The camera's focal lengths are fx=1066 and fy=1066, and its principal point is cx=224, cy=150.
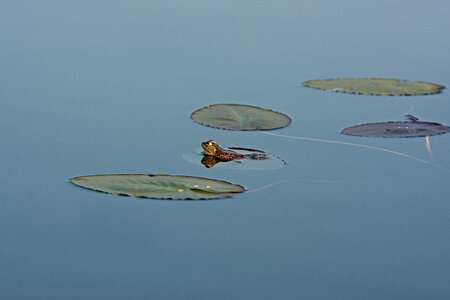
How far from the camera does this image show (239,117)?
573 centimetres

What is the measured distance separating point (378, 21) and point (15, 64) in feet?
10.8

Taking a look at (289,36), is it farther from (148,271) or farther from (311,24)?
(148,271)

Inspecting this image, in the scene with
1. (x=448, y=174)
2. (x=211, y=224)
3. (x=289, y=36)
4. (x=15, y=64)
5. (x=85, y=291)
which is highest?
(x=289, y=36)

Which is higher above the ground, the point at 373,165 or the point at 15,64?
A: the point at 15,64

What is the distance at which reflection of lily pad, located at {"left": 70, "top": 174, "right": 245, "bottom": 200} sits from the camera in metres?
4.50

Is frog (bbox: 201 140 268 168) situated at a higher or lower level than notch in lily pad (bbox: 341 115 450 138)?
lower

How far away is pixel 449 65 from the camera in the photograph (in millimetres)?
7289

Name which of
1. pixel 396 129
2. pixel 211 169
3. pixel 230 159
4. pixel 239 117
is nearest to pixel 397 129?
pixel 396 129

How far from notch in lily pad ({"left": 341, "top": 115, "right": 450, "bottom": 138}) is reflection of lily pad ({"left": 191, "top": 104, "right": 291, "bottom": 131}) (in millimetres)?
379

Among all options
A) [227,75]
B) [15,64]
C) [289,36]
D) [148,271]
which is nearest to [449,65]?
[289,36]

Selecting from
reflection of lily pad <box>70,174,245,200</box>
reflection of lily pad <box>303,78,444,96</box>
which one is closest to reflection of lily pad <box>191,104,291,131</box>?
reflection of lily pad <box>303,78,444,96</box>

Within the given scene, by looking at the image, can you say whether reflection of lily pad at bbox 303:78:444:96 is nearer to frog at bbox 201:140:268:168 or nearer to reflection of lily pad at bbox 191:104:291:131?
reflection of lily pad at bbox 191:104:291:131

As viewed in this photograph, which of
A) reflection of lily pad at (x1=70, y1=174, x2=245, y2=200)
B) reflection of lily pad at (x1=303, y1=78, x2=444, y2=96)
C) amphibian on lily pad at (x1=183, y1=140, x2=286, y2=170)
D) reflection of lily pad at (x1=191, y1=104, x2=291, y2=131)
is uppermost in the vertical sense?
reflection of lily pad at (x1=303, y1=78, x2=444, y2=96)

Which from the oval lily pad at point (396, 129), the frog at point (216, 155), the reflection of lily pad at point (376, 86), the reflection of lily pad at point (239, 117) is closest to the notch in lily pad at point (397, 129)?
the oval lily pad at point (396, 129)
